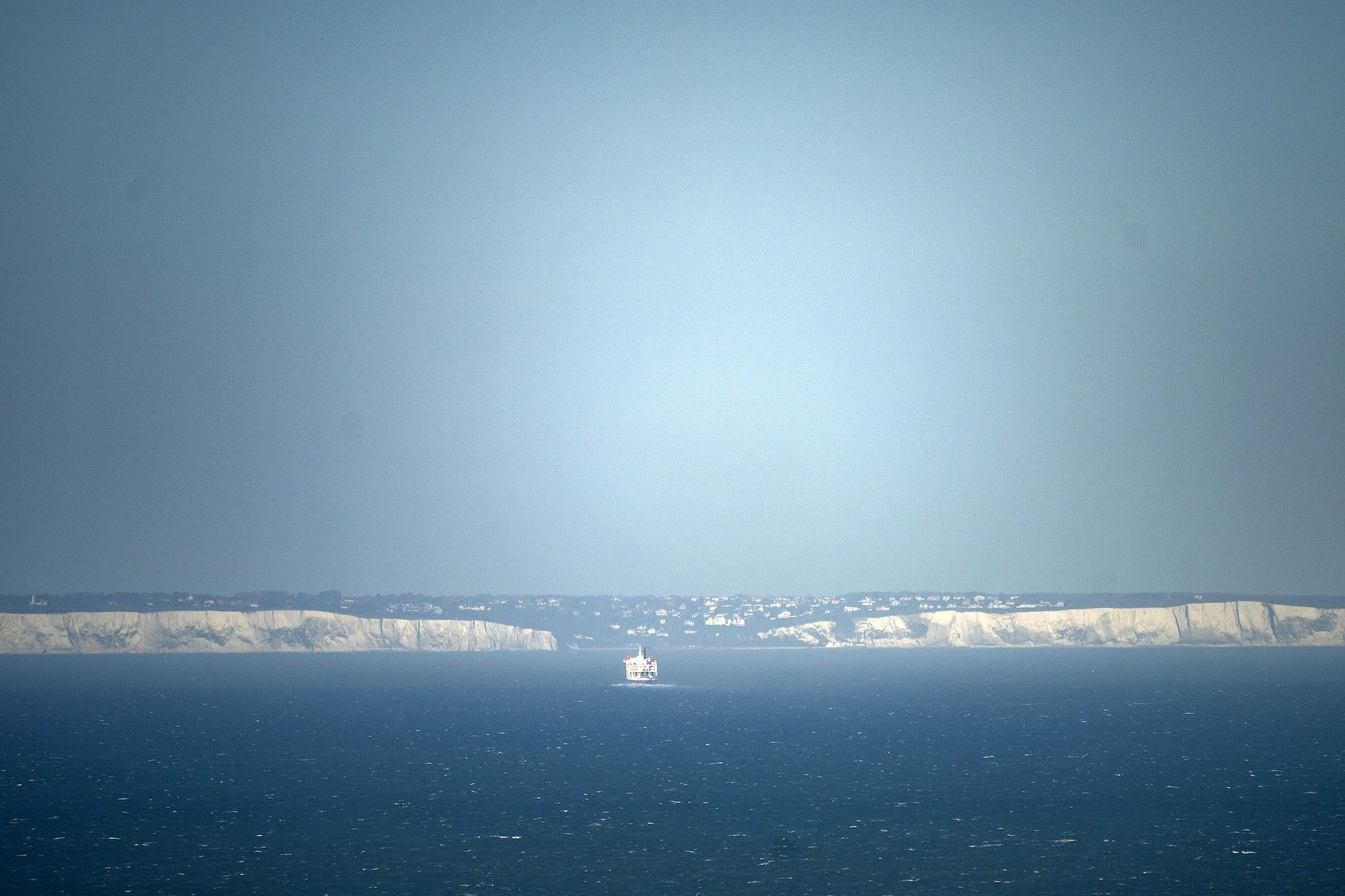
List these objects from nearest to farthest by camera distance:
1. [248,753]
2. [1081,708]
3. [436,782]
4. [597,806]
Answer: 1. [597,806]
2. [436,782]
3. [248,753]
4. [1081,708]

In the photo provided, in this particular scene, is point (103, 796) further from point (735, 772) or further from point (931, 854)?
point (931, 854)

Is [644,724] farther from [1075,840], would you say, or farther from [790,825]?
[1075,840]

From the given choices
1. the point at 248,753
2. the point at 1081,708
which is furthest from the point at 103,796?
the point at 1081,708

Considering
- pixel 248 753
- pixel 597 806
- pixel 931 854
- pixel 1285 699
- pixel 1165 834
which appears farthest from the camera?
pixel 1285 699

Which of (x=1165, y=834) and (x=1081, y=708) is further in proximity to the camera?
(x=1081, y=708)

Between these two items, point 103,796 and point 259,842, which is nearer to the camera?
point 259,842

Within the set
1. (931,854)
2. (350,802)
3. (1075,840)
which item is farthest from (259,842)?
(1075,840)
